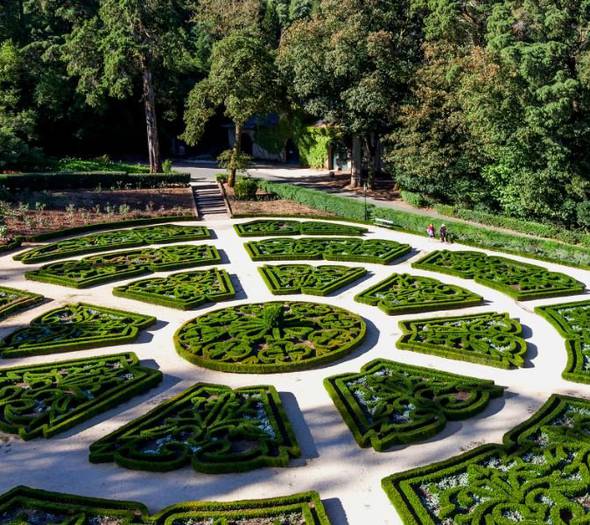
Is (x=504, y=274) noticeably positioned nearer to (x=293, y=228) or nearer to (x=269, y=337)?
(x=269, y=337)

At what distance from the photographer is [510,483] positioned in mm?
10461

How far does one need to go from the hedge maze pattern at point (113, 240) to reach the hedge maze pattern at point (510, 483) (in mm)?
20931

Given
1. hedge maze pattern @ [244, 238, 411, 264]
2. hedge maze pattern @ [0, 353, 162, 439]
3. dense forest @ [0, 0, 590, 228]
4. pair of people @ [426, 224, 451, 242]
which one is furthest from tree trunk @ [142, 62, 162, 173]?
hedge maze pattern @ [0, 353, 162, 439]

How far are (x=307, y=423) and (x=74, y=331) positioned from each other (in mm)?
8516

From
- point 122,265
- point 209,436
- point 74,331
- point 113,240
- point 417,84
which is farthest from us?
point 417,84

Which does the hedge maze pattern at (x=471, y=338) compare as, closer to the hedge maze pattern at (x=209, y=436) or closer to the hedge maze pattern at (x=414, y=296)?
the hedge maze pattern at (x=414, y=296)

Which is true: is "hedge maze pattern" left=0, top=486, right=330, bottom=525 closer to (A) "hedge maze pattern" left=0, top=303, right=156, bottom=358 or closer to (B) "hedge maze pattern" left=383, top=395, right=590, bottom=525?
(B) "hedge maze pattern" left=383, top=395, right=590, bottom=525

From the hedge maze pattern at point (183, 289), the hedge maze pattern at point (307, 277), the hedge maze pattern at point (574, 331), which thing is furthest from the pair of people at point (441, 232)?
the hedge maze pattern at point (183, 289)

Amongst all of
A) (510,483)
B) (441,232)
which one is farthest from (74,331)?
(441,232)

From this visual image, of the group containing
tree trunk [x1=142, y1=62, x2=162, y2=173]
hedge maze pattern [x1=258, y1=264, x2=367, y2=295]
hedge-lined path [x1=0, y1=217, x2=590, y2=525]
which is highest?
tree trunk [x1=142, y1=62, x2=162, y2=173]

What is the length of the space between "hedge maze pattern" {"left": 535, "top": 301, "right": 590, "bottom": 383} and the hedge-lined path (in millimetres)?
250

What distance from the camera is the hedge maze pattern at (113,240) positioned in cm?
2675

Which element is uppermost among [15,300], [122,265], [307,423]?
[122,265]

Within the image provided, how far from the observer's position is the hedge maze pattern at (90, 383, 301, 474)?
11.3 meters
